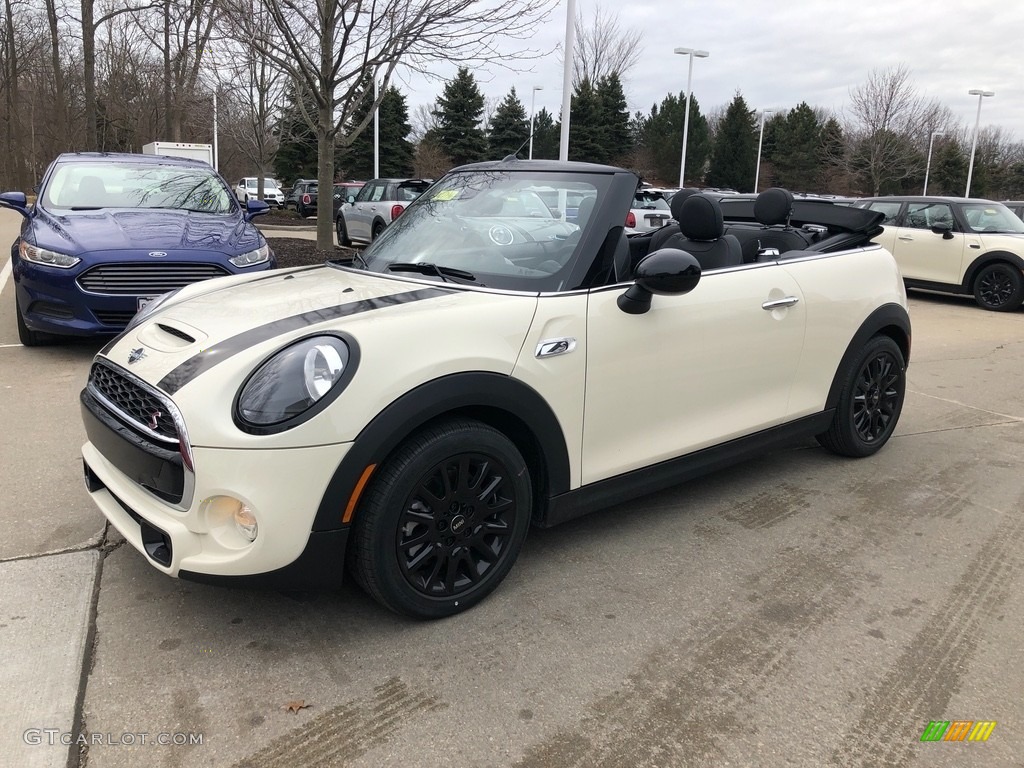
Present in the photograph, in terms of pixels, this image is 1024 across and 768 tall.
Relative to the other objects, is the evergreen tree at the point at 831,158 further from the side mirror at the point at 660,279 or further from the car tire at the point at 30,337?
the side mirror at the point at 660,279

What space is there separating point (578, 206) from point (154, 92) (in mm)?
33996

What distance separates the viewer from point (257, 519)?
2.32m

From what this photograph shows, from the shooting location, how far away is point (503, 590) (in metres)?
3.02

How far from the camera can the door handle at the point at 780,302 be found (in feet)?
12.0

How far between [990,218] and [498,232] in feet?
37.4

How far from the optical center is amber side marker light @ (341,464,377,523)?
2.41 meters

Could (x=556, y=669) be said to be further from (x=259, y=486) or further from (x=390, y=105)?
(x=390, y=105)

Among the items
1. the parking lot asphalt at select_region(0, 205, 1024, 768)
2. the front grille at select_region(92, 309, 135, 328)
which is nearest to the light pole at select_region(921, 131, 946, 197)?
the parking lot asphalt at select_region(0, 205, 1024, 768)

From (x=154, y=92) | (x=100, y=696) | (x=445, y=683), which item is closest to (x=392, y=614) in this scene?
(x=445, y=683)

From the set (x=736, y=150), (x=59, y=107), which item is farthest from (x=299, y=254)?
(x=736, y=150)

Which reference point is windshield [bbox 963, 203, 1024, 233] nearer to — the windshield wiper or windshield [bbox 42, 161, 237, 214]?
windshield [bbox 42, 161, 237, 214]

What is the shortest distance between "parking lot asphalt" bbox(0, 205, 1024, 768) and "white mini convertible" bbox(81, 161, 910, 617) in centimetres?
29

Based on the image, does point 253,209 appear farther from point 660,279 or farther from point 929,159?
point 929,159

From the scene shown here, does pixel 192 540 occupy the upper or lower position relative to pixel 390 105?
lower
